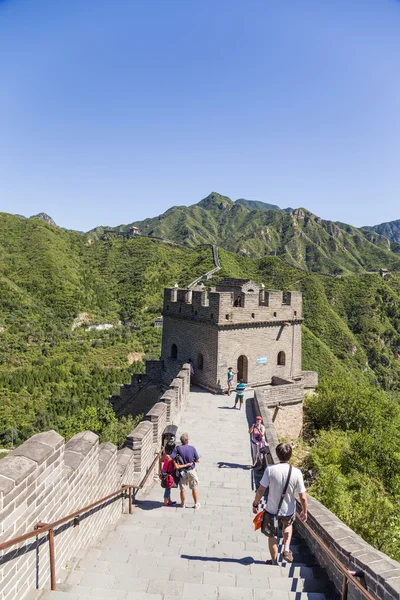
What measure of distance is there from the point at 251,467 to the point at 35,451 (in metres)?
6.61

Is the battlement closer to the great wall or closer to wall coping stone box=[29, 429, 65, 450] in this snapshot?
the great wall

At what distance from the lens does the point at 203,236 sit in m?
163

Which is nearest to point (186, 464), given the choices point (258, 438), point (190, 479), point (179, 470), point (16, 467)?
point (179, 470)

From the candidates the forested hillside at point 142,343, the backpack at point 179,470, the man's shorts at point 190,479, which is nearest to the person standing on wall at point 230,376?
the forested hillside at point 142,343

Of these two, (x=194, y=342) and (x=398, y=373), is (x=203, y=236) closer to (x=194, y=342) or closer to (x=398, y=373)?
(x=398, y=373)

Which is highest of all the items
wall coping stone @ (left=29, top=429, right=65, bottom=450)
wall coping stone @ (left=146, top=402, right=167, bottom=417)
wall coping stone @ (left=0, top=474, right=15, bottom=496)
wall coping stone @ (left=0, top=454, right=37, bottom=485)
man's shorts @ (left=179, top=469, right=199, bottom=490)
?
wall coping stone @ (left=29, top=429, right=65, bottom=450)

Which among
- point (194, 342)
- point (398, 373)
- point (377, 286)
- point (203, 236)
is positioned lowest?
point (398, 373)

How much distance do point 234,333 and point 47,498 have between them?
1140 centimetres

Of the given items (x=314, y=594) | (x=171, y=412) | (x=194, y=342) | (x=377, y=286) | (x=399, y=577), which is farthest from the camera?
(x=377, y=286)

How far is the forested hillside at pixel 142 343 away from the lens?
12172 millimetres

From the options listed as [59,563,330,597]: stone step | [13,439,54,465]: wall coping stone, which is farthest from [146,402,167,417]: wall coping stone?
[13,439,54,465]: wall coping stone

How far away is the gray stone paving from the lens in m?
4.19

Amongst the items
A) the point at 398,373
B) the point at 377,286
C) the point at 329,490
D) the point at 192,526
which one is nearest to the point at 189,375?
the point at 329,490

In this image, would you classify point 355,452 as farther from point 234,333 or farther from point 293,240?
point 293,240
